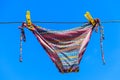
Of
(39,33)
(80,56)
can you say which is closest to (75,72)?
(80,56)

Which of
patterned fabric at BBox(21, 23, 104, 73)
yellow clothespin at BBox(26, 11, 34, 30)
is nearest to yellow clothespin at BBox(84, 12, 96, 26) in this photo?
patterned fabric at BBox(21, 23, 104, 73)

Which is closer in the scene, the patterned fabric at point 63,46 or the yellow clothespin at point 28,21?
the yellow clothespin at point 28,21

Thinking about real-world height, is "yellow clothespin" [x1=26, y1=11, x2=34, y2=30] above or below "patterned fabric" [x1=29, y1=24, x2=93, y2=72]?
above

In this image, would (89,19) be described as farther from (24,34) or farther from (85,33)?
(24,34)

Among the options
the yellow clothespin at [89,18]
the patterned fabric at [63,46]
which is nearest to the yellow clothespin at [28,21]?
the patterned fabric at [63,46]

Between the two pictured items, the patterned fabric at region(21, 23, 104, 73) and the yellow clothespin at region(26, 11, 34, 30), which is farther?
the patterned fabric at region(21, 23, 104, 73)

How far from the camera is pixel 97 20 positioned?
14258 millimetres

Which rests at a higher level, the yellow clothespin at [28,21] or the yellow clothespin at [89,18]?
the yellow clothespin at [28,21]

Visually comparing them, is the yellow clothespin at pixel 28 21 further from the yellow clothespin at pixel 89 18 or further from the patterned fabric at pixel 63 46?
the yellow clothespin at pixel 89 18

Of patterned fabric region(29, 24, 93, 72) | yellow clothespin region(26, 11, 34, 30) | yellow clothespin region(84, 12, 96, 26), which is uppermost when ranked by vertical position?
yellow clothespin region(26, 11, 34, 30)

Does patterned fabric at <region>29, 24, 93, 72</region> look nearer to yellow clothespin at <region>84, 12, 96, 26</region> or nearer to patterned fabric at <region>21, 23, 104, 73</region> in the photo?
patterned fabric at <region>21, 23, 104, 73</region>

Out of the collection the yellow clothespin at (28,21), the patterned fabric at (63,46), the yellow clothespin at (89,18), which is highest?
the yellow clothespin at (28,21)

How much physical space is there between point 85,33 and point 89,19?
0.41 m

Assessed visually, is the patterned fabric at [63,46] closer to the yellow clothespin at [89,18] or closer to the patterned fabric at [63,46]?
the patterned fabric at [63,46]
